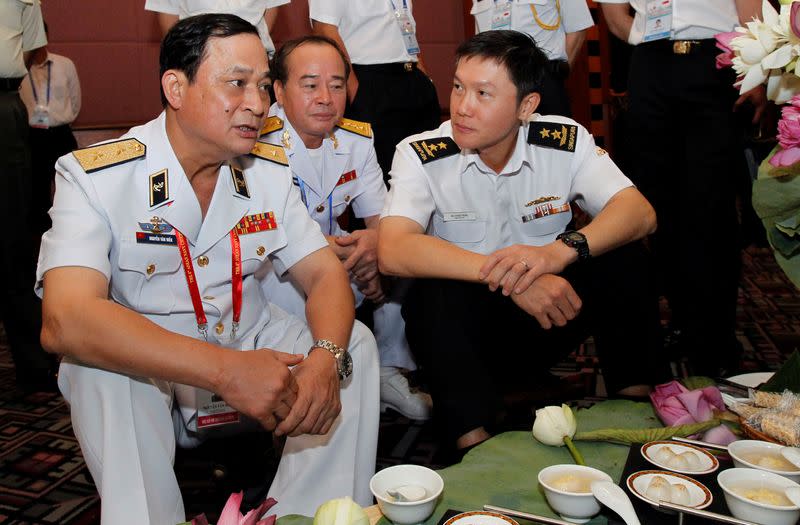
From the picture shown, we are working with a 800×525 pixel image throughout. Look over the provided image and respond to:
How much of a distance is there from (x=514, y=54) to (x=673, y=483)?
127 centimetres

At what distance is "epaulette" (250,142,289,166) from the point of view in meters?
1.72

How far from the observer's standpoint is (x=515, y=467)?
3.90 feet

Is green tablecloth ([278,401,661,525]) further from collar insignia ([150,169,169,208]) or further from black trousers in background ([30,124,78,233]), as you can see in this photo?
black trousers in background ([30,124,78,233])

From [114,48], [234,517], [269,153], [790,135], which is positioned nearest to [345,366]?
[269,153]

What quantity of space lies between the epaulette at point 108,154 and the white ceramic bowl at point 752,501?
47.6 inches

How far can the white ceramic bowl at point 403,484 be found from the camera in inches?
38.5

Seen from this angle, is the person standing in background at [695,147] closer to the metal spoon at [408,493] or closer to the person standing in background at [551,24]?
the person standing in background at [551,24]

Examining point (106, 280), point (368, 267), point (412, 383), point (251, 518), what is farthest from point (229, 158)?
point (412, 383)

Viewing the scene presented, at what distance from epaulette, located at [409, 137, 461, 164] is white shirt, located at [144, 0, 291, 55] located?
121 cm

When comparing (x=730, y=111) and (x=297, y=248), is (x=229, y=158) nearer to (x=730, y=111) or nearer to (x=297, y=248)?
(x=297, y=248)

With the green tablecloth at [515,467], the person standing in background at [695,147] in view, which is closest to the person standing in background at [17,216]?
the green tablecloth at [515,467]

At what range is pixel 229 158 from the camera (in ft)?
5.25

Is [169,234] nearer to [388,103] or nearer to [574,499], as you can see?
[574,499]

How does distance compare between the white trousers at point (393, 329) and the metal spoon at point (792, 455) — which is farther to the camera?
the white trousers at point (393, 329)
